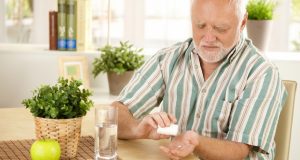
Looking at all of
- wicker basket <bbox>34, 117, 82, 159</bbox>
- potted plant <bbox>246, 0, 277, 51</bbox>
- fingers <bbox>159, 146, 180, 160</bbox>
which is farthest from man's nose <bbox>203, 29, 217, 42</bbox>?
potted plant <bbox>246, 0, 277, 51</bbox>

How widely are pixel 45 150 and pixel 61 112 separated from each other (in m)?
0.12

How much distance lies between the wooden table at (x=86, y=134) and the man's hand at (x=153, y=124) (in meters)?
0.03

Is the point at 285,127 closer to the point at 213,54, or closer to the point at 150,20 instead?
the point at 213,54

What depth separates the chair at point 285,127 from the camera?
1.79 m

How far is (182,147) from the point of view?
4.95 ft

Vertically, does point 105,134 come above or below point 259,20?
below

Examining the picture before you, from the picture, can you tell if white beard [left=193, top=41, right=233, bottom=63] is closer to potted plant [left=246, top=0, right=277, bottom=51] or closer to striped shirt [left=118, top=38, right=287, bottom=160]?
striped shirt [left=118, top=38, right=287, bottom=160]

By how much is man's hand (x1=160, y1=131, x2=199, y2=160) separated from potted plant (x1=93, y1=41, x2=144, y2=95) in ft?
4.38

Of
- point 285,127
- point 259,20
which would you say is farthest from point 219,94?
point 259,20

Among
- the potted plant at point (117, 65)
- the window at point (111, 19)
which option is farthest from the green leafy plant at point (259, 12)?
the window at point (111, 19)

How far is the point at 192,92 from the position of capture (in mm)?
1882

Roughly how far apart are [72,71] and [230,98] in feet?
4.30

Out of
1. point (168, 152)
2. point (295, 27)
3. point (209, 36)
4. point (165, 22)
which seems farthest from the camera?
point (165, 22)

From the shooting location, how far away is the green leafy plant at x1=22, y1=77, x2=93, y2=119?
1435 millimetres
